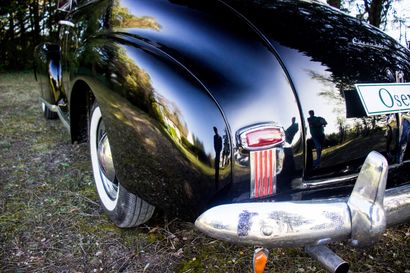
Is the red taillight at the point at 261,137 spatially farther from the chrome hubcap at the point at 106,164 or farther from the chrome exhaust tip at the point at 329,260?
the chrome hubcap at the point at 106,164

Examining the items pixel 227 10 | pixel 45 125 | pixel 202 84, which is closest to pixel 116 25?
pixel 227 10

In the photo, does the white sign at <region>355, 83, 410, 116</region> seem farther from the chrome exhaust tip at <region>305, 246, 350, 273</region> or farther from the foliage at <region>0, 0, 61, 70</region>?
the foliage at <region>0, 0, 61, 70</region>

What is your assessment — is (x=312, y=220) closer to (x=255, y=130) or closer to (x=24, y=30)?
(x=255, y=130)

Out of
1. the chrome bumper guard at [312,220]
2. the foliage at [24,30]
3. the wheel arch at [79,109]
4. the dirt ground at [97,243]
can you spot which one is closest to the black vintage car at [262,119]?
the chrome bumper guard at [312,220]

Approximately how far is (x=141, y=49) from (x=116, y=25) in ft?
1.60

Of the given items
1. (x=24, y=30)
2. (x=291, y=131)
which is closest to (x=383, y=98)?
(x=291, y=131)

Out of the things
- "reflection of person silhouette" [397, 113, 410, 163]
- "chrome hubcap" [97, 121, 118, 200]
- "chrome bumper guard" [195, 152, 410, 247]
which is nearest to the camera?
"chrome bumper guard" [195, 152, 410, 247]

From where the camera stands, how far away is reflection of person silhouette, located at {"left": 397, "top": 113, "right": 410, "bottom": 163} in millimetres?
1659

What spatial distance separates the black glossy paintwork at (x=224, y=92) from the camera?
1.45 m

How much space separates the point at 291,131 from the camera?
4.86ft

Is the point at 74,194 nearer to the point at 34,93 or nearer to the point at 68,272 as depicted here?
the point at 68,272

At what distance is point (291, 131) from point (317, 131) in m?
0.12

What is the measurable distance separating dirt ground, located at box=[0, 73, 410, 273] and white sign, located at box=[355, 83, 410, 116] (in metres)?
0.81

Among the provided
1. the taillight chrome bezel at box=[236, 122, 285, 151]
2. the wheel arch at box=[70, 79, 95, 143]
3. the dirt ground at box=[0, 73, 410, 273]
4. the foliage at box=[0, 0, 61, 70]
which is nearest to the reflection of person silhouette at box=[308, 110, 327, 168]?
the taillight chrome bezel at box=[236, 122, 285, 151]
